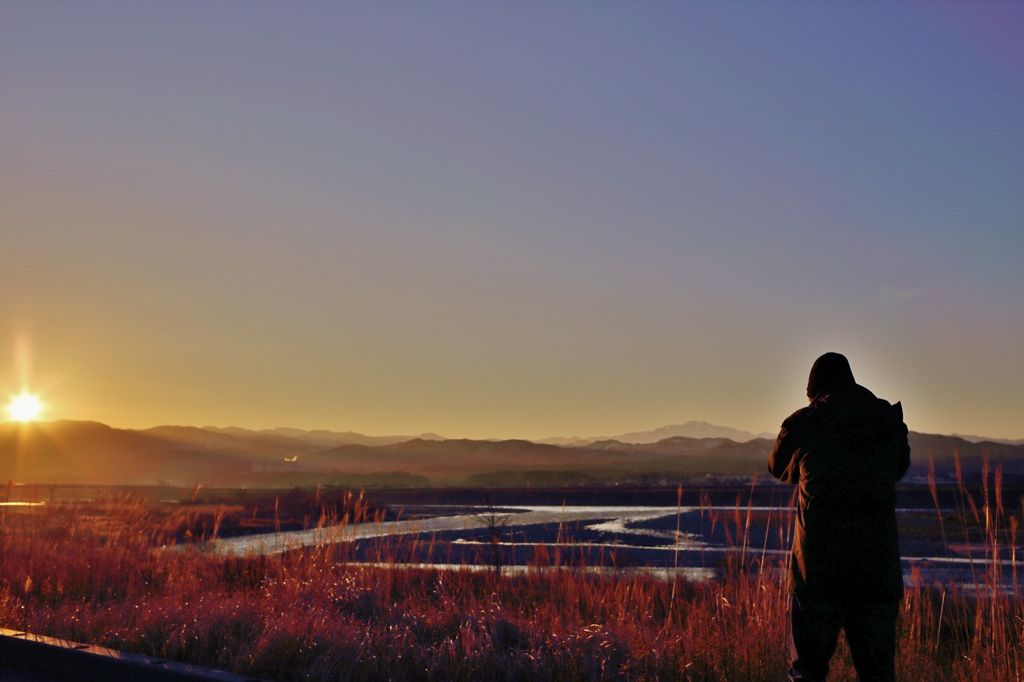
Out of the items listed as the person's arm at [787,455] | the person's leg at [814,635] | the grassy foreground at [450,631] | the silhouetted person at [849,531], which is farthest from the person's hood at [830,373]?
the grassy foreground at [450,631]

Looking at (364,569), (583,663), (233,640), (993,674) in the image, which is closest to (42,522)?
(364,569)

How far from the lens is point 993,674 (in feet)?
19.7

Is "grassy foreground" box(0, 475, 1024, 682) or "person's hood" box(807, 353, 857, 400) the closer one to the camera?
"person's hood" box(807, 353, 857, 400)

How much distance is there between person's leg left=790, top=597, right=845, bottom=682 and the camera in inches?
169

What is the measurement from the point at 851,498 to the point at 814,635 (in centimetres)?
74

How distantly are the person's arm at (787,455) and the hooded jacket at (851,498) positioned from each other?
2.0 inches

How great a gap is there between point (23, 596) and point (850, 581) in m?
10.4

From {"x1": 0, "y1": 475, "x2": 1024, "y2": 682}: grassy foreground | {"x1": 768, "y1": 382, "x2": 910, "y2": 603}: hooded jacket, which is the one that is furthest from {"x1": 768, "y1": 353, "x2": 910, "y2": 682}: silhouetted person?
{"x1": 0, "y1": 475, "x2": 1024, "y2": 682}: grassy foreground

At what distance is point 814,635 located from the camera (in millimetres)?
4336

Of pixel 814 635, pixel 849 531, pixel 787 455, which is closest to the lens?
pixel 849 531

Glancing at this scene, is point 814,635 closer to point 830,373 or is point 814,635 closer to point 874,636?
point 874,636

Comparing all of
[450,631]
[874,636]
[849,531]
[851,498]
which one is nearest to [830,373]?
[851,498]

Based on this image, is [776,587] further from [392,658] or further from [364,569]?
[364,569]

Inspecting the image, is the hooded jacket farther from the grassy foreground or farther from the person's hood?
the grassy foreground
